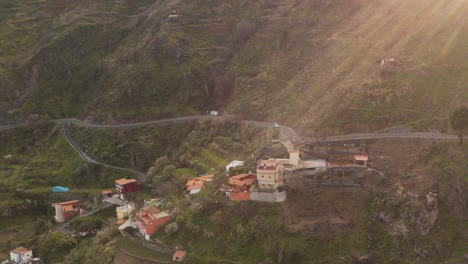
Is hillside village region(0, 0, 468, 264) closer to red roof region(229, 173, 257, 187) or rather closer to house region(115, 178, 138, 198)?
red roof region(229, 173, 257, 187)

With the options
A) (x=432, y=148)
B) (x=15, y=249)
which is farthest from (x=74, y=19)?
(x=432, y=148)

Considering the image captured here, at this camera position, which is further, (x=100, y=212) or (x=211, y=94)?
(x=211, y=94)

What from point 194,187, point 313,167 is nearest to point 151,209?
point 194,187

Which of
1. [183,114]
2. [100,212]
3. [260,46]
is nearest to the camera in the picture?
[100,212]

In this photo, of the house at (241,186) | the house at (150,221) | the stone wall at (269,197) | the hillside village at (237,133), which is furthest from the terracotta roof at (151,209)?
the stone wall at (269,197)

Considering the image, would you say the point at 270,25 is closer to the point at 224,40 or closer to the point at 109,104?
the point at 224,40

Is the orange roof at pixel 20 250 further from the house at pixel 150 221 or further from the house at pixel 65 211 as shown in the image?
the house at pixel 150 221

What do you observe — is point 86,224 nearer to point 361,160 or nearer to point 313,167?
point 313,167
